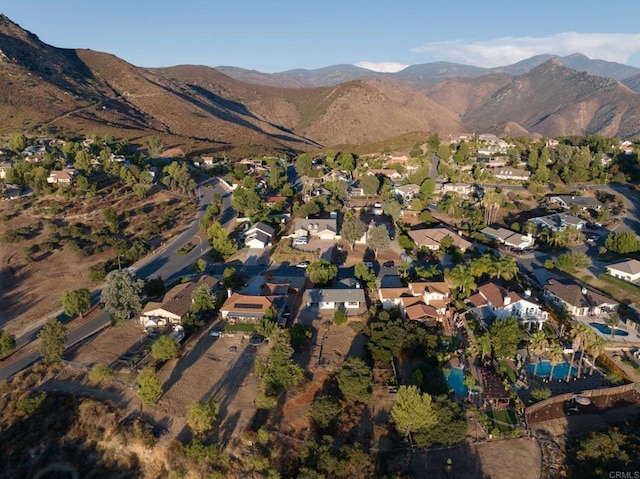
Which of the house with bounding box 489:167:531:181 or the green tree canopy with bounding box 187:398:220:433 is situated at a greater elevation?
the house with bounding box 489:167:531:181

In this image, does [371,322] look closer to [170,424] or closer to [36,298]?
[170,424]

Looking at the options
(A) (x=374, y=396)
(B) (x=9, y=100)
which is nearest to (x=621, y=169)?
(A) (x=374, y=396)

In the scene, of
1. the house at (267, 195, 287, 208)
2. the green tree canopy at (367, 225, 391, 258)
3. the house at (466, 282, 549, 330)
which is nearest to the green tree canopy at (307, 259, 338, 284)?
the green tree canopy at (367, 225, 391, 258)


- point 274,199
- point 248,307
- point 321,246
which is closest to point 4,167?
point 274,199

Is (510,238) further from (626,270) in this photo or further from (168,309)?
(168,309)

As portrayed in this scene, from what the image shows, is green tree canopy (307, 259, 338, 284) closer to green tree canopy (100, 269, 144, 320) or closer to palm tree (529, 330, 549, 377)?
green tree canopy (100, 269, 144, 320)

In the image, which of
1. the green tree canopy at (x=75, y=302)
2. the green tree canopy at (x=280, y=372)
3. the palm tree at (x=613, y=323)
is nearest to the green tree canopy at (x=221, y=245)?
the green tree canopy at (x=75, y=302)

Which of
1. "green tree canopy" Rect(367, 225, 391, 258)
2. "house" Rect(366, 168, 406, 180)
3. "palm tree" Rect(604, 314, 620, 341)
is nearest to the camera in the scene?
"palm tree" Rect(604, 314, 620, 341)
